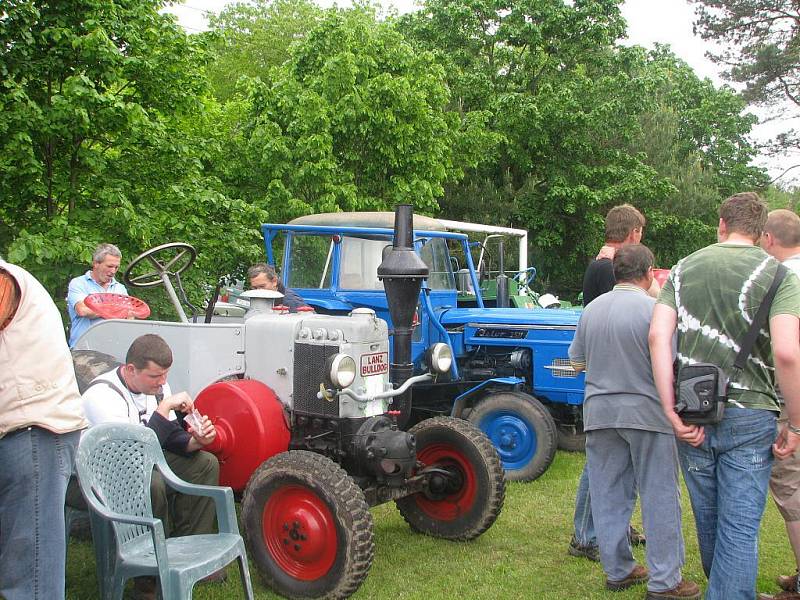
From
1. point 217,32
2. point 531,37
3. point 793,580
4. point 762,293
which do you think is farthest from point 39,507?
point 531,37

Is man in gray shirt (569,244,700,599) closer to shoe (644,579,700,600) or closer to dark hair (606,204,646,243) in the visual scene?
shoe (644,579,700,600)

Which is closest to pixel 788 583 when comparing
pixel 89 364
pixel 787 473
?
pixel 787 473

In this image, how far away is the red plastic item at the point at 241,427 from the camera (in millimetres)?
4059

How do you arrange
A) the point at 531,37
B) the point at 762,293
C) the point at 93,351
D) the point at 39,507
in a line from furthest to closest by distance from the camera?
the point at 531,37
the point at 93,351
the point at 762,293
the point at 39,507

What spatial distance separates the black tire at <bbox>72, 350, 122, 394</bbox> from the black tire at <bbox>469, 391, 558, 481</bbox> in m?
2.92

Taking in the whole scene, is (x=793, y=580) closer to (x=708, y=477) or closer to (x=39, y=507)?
(x=708, y=477)

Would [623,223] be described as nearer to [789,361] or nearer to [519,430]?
[789,361]

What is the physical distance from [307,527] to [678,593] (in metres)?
1.69

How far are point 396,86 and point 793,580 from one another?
10.8 m

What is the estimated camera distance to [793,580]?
12.4 feet

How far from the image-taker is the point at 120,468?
3.29m

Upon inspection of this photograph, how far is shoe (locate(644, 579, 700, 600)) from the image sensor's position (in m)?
3.39

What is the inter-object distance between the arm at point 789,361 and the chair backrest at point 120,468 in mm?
2559

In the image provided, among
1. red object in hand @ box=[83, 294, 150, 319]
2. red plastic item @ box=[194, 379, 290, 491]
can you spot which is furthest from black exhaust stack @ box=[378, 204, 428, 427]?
red object in hand @ box=[83, 294, 150, 319]
